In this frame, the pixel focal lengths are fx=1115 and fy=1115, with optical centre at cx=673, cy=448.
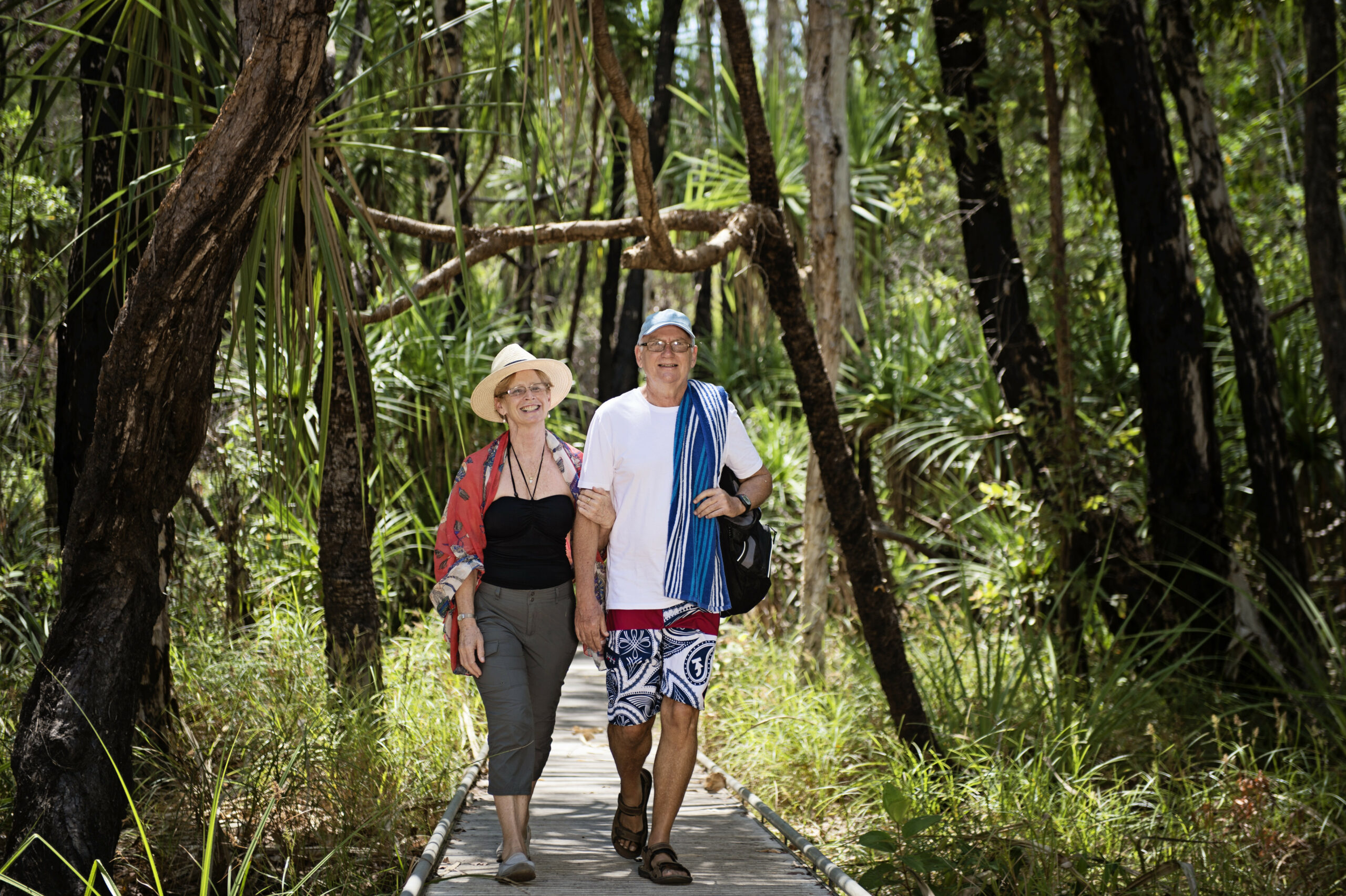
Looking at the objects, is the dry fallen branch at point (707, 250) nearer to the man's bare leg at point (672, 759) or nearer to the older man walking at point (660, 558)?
the older man walking at point (660, 558)

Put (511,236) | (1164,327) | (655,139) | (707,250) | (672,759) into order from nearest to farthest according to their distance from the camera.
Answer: (672,759)
(707,250)
(511,236)
(1164,327)
(655,139)

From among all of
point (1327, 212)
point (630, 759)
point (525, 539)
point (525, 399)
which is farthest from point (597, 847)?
point (1327, 212)

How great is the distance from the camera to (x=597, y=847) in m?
4.43

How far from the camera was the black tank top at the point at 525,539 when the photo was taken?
4.00m

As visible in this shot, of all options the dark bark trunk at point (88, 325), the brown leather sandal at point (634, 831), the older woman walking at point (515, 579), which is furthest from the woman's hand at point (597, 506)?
the dark bark trunk at point (88, 325)

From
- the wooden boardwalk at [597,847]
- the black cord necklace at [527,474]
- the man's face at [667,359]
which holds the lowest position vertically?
the wooden boardwalk at [597,847]

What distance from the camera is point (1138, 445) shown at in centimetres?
854

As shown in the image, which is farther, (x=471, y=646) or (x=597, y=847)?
(x=597, y=847)

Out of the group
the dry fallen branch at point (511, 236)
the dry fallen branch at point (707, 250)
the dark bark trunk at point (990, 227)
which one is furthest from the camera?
the dark bark trunk at point (990, 227)

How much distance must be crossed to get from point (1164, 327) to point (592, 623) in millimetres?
4517

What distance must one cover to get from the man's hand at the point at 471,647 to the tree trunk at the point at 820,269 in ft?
11.3

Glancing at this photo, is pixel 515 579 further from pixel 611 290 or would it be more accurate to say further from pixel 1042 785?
pixel 611 290

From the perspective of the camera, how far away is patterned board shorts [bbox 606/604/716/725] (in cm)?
384

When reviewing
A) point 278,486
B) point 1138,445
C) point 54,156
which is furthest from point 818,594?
point 54,156
